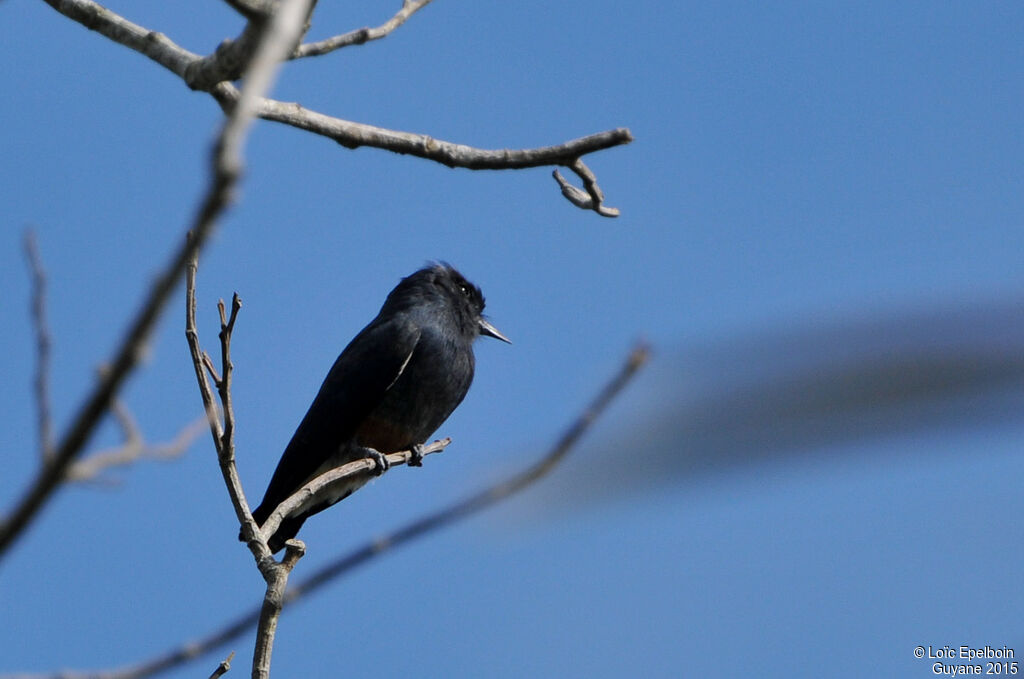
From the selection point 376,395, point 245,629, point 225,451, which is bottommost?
point 245,629

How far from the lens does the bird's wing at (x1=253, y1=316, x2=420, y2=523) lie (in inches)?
281

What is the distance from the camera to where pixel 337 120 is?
3.82 m

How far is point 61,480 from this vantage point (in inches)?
36.2

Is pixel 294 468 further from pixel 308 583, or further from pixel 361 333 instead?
pixel 308 583

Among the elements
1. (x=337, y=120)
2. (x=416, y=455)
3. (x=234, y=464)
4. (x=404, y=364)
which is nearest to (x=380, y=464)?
(x=416, y=455)

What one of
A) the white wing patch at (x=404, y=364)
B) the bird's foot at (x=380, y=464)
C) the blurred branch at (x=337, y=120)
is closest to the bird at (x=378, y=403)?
the white wing patch at (x=404, y=364)

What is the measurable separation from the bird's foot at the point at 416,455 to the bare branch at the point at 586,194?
10.7 feet

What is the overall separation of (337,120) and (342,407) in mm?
3655

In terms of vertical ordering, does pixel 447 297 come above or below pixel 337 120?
above

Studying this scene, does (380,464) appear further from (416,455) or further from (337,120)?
(337,120)

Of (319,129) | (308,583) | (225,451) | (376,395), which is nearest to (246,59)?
(319,129)

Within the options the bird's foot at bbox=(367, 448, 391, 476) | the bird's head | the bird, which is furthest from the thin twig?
the bird's head

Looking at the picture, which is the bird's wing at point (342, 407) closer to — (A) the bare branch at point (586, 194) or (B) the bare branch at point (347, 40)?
(A) the bare branch at point (586, 194)

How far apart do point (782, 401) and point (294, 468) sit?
22.4ft
